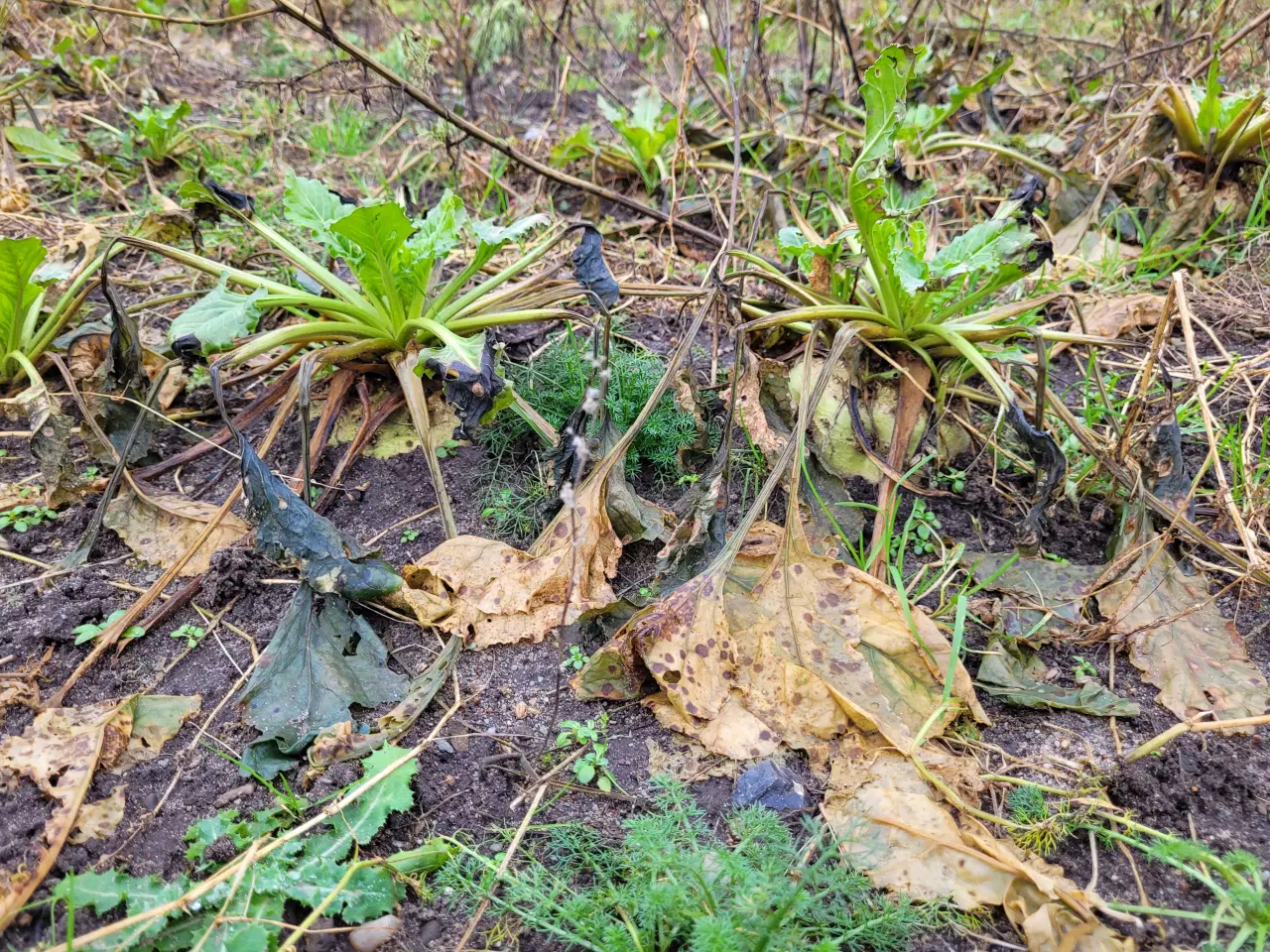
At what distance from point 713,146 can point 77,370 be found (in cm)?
272

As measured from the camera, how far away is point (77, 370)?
2.50 m

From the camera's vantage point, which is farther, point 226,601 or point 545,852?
point 226,601

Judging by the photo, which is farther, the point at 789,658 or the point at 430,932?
the point at 789,658

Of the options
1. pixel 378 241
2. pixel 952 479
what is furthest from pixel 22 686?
pixel 952 479

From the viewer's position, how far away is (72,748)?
160 cm

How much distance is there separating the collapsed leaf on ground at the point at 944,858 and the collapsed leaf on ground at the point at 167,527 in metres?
1.59

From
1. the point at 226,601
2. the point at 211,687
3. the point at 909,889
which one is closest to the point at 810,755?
the point at 909,889

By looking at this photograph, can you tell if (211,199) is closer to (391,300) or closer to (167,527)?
(391,300)

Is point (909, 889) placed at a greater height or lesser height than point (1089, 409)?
lesser

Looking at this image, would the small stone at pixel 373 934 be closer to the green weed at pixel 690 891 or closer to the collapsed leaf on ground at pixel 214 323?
the green weed at pixel 690 891

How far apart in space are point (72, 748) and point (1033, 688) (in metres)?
1.94

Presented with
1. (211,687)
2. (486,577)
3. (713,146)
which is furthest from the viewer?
(713,146)

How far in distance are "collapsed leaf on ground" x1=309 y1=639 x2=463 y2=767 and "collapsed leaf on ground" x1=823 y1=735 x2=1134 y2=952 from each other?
837 mm

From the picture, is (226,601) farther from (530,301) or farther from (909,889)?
(909,889)
